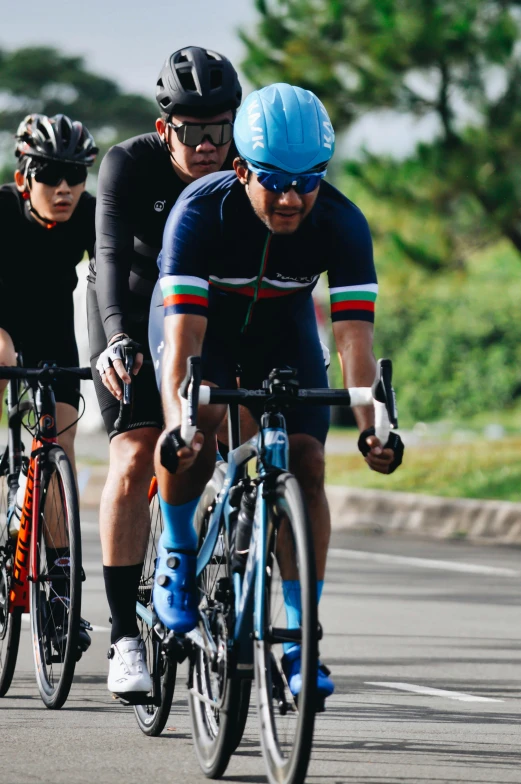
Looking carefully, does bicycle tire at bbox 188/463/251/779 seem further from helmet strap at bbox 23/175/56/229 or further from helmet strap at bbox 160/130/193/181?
helmet strap at bbox 23/175/56/229

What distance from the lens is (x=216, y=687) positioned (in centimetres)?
465

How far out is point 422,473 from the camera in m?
15.0

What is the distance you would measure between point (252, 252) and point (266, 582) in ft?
3.12

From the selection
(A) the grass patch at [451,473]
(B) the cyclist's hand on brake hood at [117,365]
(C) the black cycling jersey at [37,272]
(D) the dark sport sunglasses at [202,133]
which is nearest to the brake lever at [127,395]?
(B) the cyclist's hand on brake hood at [117,365]

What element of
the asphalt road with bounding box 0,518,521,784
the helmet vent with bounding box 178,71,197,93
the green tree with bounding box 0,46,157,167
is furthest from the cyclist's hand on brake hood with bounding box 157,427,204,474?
the green tree with bounding box 0,46,157,167

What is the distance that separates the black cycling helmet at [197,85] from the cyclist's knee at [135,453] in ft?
3.40

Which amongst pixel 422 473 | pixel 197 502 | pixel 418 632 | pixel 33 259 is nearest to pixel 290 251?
pixel 197 502

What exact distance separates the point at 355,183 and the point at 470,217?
1.26m

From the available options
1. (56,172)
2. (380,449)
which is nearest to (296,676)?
(380,449)

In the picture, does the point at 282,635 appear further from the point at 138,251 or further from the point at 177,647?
the point at 138,251

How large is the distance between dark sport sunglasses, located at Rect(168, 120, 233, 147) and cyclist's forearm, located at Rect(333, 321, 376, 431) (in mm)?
930

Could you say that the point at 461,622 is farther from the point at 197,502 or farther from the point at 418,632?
the point at 197,502

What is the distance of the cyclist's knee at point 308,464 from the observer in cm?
454

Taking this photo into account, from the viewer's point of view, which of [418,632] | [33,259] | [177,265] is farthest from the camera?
[418,632]
